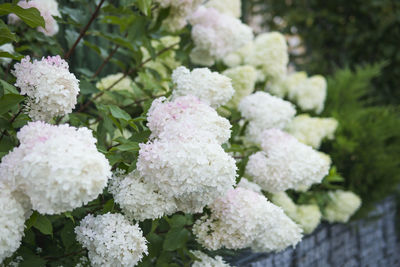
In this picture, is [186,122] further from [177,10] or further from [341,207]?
[341,207]

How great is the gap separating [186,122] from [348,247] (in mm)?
1496

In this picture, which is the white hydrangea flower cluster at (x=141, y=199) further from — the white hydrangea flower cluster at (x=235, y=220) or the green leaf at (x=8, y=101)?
the green leaf at (x=8, y=101)

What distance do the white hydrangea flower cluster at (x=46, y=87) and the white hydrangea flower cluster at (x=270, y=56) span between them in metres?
1.09

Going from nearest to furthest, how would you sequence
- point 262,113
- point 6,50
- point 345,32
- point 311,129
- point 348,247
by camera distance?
point 6,50
point 262,113
point 311,129
point 348,247
point 345,32

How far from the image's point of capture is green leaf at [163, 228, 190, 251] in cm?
112

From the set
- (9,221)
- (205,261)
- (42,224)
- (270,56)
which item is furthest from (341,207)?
(9,221)

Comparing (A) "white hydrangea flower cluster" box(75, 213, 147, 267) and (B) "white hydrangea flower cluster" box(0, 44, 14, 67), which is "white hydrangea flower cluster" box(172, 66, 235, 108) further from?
(B) "white hydrangea flower cluster" box(0, 44, 14, 67)

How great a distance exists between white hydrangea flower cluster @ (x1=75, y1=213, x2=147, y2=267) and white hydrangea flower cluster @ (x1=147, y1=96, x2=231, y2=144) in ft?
0.66

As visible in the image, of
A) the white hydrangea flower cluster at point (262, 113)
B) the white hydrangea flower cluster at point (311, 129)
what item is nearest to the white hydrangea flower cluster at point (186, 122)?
the white hydrangea flower cluster at point (262, 113)

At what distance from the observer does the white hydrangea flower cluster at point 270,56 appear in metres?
1.81

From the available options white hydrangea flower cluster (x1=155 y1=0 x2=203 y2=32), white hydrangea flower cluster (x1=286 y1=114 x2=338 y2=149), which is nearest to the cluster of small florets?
white hydrangea flower cluster (x1=155 y1=0 x2=203 y2=32)

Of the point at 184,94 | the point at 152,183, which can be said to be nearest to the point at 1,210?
the point at 152,183

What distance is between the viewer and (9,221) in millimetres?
752

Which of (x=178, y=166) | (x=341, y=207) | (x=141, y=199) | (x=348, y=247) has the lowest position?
(x=348, y=247)
